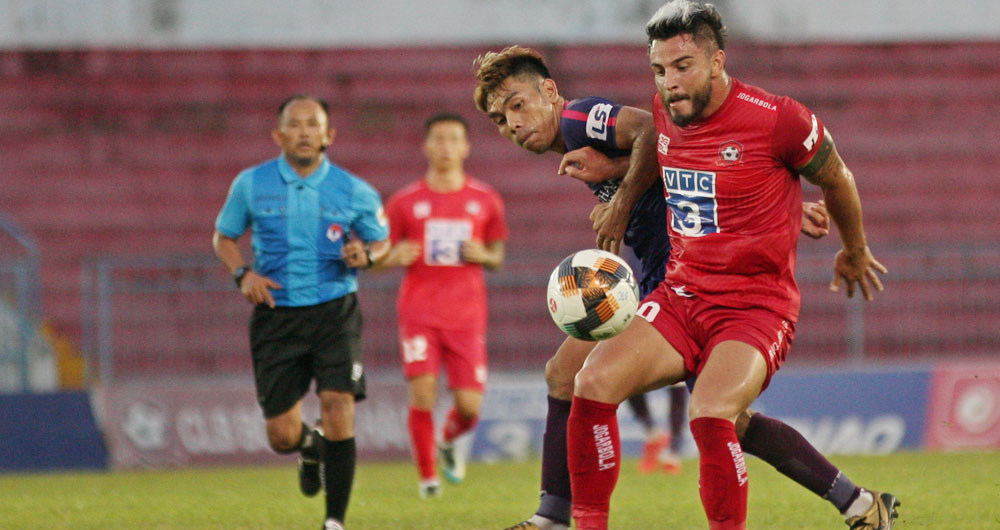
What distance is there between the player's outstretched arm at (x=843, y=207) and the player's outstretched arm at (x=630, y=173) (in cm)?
55

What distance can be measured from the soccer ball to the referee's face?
6.84ft

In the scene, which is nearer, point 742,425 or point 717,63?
point 717,63

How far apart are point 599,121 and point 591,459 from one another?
1238 millimetres

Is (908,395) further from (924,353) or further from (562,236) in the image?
(562,236)

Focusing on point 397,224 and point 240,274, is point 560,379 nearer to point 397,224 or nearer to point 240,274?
point 240,274

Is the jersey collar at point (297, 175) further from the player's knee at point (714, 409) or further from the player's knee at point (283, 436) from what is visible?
the player's knee at point (714, 409)

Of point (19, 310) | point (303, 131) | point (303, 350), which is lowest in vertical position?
point (19, 310)

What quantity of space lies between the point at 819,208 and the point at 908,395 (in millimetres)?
6692

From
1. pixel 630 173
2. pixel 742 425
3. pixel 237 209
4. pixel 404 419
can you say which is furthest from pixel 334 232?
pixel 404 419

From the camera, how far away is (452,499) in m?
7.89

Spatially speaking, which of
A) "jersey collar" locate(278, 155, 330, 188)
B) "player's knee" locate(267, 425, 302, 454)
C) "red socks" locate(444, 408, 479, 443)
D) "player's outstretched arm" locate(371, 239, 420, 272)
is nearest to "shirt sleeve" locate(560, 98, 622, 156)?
"jersey collar" locate(278, 155, 330, 188)

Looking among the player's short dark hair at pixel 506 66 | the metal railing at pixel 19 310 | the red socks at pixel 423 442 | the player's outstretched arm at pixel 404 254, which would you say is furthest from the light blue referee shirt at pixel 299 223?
the metal railing at pixel 19 310

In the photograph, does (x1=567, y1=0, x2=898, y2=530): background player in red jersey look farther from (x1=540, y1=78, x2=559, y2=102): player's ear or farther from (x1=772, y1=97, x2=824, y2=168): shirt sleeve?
(x1=540, y1=78, x2=559, y2=102): player's ear

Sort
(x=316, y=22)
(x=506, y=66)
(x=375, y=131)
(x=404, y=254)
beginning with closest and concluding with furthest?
(x=506, y=66)
(x=404, y=254)
(x=316, y=22)
(x=375, y=131)
